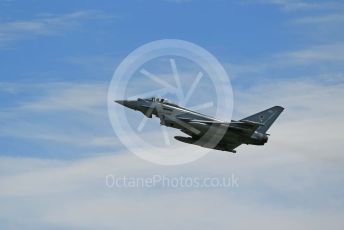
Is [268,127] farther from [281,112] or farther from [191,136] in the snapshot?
[191,136]

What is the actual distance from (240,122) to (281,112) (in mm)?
9470

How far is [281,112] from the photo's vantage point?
9494cm

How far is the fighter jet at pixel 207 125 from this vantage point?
88.4 m

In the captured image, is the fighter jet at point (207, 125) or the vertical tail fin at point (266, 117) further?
the vertical tail fin at point (266, 117)

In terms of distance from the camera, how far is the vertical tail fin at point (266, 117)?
92500 mm

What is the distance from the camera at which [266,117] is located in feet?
307

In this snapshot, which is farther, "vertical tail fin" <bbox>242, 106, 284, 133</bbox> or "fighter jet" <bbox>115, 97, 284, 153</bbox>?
"vertical tail fin" <bbox>242, 106, 284, 133</bbox>

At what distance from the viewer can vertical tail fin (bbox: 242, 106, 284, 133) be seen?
92500mm

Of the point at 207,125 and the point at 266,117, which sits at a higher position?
the point at 266,117

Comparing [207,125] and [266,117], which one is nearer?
[207,125]

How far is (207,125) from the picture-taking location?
88.9 m

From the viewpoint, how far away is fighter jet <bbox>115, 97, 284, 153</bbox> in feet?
290

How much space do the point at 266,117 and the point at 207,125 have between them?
8233 mm

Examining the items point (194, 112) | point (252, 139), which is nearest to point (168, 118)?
point (194, 112)
